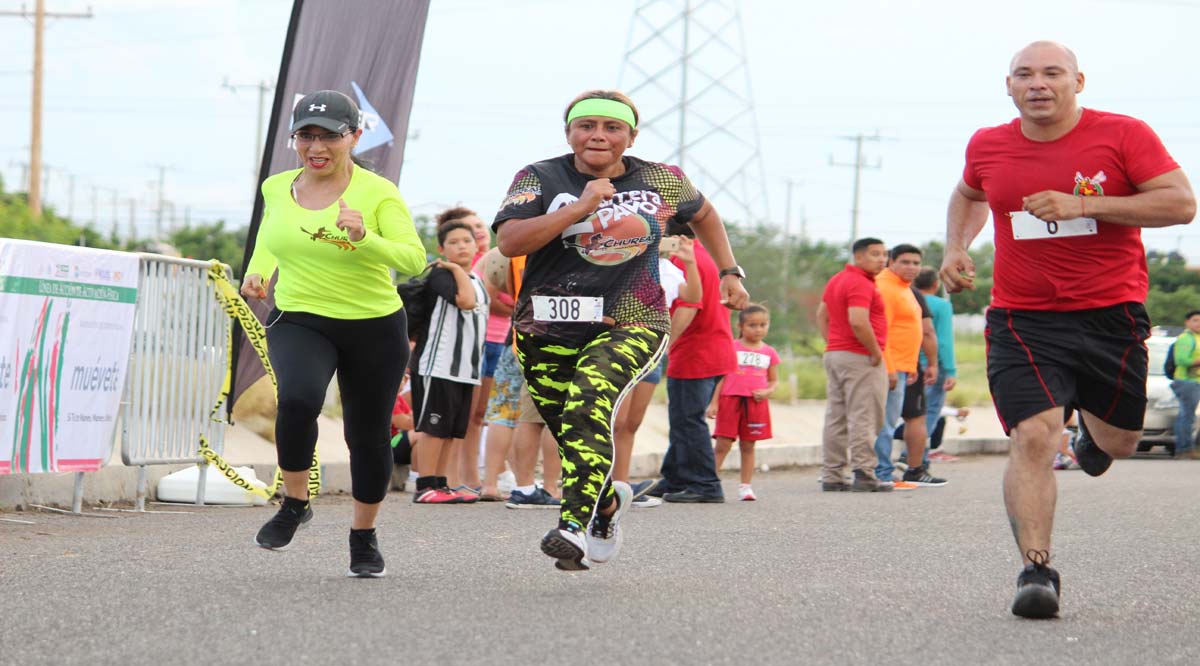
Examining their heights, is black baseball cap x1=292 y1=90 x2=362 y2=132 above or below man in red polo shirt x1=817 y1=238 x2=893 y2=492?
above

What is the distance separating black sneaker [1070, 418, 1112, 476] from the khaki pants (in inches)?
236

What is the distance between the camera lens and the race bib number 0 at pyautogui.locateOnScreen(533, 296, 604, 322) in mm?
6078

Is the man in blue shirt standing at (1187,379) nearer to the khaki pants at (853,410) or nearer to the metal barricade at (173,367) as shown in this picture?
the khaki pants at (853,410)

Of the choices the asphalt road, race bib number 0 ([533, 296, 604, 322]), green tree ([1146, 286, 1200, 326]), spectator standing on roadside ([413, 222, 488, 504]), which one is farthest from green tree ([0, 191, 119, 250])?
race bib number 0 ([533, 296, 604, 322])

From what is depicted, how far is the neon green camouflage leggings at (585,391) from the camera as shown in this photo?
5828 mm

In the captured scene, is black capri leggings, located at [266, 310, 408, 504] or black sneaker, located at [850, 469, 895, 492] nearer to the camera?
black capri leggings, located at [266, 310, 408, 504]

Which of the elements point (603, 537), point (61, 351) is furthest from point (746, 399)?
point (603, 537)

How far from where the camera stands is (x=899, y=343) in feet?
43.3

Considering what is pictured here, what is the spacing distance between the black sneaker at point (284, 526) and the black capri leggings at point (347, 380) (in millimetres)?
142

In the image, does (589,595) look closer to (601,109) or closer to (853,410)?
(601,109)

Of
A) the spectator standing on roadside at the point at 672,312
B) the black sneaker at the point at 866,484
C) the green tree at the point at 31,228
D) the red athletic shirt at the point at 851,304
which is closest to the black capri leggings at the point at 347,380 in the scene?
the spectator standing on roadside at the point at 672,312

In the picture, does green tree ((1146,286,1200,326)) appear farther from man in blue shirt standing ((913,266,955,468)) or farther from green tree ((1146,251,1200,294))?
man in blue shirt standing ((913,266,955,468))

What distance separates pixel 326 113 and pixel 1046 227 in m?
2.72

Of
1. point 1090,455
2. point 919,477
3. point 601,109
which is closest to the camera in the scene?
point 601,109
